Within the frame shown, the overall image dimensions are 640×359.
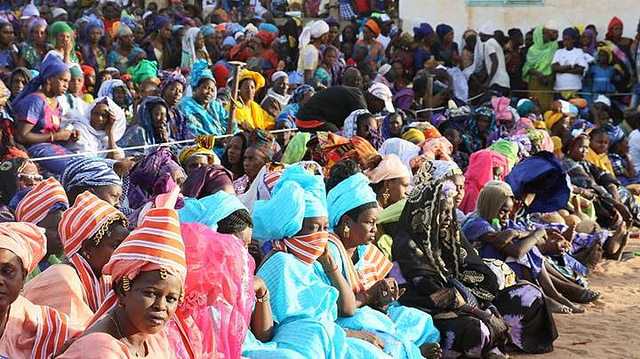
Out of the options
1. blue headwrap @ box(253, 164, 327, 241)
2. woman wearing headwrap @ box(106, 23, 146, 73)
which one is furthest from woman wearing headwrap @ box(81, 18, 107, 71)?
blue headwrap @ box(253, 164, 327, 241)

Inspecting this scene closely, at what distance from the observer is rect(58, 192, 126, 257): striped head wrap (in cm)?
437

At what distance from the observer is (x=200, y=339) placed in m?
4.21

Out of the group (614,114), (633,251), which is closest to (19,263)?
(633,251)

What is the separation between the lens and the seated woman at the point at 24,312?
3.76 m

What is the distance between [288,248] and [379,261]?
1.19 metres

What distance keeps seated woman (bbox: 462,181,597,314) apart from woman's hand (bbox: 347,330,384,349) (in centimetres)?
234

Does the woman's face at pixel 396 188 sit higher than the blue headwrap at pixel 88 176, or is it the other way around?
the blue headwrap at pixel 88 176

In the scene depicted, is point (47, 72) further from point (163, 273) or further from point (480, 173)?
point (163, 273)

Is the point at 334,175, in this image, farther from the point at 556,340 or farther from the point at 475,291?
the point at 556,340

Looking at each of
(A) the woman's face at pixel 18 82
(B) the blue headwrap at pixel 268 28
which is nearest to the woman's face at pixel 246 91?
(A) the woman's face at pixel 18 82

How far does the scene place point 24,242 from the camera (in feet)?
12.7

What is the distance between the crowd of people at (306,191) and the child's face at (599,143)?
3cm

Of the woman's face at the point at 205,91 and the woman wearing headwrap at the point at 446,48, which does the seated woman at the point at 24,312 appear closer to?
the woman's face at the point at 205,91

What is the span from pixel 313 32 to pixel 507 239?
8160mm
